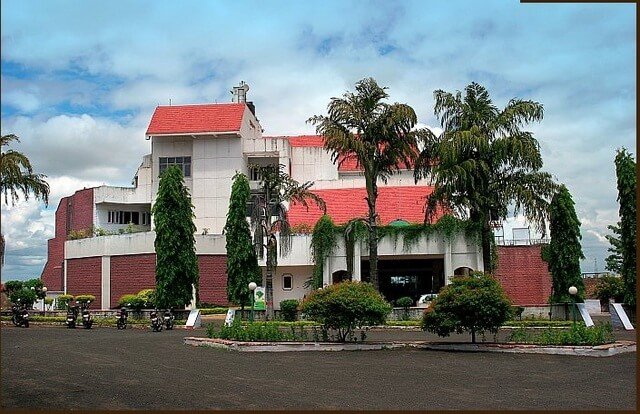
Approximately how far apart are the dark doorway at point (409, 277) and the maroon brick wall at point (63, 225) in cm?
2306

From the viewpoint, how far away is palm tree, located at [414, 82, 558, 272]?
3325cm

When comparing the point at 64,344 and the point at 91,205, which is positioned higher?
the point at 91,205

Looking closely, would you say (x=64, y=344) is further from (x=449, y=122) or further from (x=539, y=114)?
(x=539, y=114)

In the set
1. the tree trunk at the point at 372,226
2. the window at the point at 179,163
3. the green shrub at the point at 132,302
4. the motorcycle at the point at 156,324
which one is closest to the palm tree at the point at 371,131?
the tree trunk at the point at 372,226

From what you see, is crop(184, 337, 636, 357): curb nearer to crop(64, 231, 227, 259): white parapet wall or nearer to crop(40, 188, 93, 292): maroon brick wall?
crop(64, 231, 227, 259): white parapet wall

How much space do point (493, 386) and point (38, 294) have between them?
103ft

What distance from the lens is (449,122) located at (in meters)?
34.9

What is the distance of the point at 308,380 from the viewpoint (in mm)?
13328

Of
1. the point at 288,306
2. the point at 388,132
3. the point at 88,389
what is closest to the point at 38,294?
the point at 288,306

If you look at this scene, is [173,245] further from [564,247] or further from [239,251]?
[564,247]

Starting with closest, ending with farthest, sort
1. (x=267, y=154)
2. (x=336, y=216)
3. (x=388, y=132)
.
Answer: (x=388, y=132)
(x=336, y=216)
(x=267, y=154)

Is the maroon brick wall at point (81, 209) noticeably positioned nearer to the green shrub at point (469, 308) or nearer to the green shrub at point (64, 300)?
the green shrub at point (64, 300)

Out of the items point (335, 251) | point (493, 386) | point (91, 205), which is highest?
point (91, 205)

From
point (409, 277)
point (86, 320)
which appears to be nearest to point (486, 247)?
point (409, 277)
